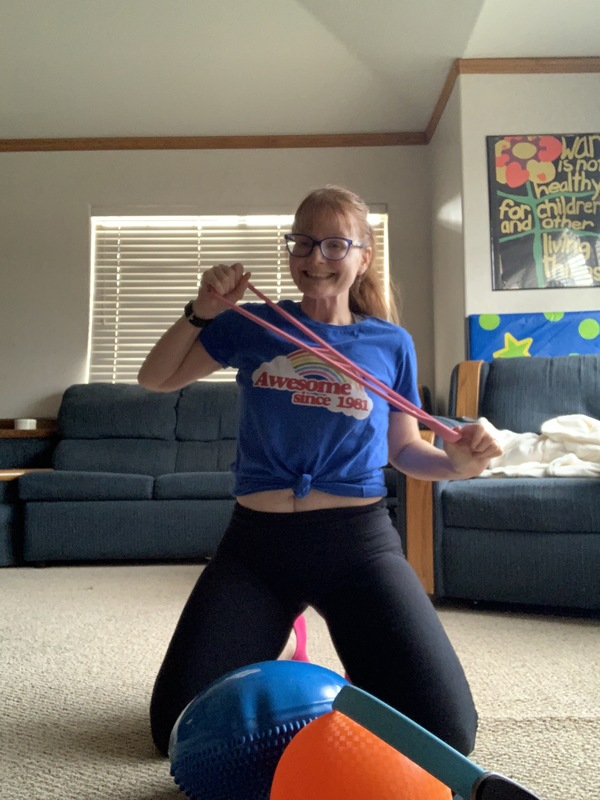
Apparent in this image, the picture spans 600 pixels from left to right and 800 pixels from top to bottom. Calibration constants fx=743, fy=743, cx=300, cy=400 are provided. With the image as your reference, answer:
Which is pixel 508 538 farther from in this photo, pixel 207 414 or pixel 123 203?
pixel 123 203

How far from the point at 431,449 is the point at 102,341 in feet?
11.7

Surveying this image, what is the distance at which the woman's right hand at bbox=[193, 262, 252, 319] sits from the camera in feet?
4.13

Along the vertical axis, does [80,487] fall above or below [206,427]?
below

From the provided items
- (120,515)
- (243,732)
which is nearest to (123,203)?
(120,515)

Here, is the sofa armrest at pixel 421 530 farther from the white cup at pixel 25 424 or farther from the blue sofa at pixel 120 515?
the white cup at pixel 25 424

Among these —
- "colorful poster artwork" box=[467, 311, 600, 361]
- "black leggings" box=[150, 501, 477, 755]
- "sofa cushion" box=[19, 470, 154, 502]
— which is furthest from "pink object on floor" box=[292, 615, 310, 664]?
"colorful poster artwork" box=[467, 311, 600, 361]

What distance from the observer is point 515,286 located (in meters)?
3.64

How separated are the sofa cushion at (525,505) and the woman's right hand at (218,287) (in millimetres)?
1330

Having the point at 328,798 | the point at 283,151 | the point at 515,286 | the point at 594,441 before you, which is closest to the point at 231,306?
the point at 328,798

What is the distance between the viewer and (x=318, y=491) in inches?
50.9

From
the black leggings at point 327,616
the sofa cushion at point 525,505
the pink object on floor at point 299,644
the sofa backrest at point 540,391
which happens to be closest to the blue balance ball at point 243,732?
the black leggings at point 327,616

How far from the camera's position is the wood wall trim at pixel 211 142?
15.1 ft

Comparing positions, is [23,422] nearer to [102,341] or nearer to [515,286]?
[102,341]

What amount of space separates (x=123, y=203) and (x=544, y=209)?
8.28ft
